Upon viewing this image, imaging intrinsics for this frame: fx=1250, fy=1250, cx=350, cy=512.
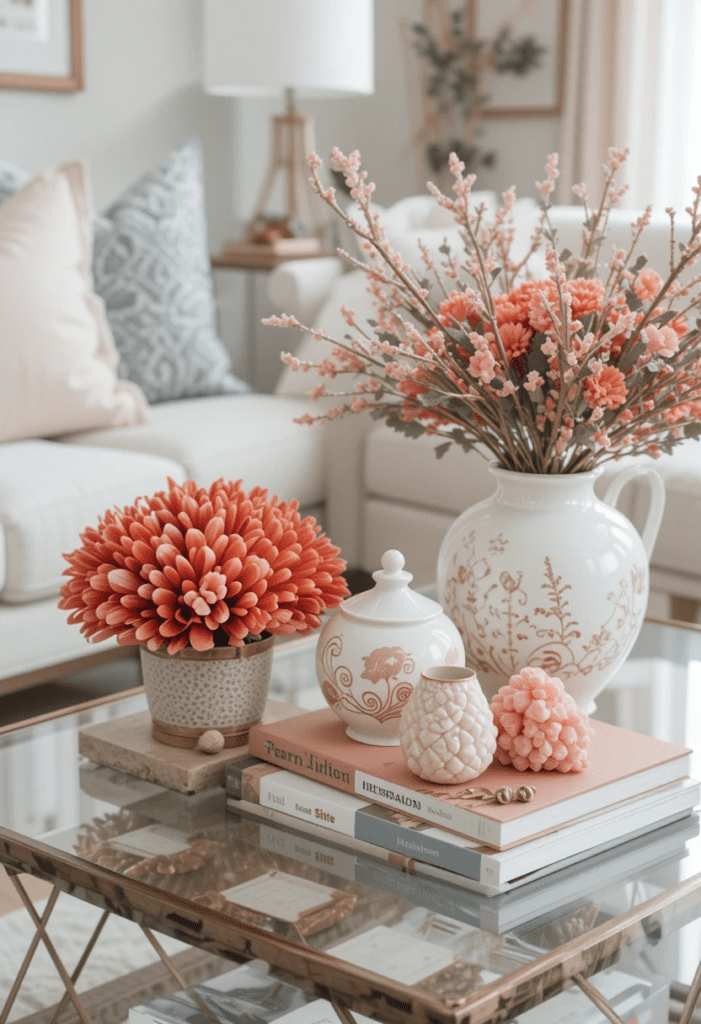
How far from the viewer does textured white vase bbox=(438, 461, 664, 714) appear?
1.21 m

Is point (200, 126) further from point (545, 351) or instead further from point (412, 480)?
point (545, 351)

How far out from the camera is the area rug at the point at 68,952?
1523 mm

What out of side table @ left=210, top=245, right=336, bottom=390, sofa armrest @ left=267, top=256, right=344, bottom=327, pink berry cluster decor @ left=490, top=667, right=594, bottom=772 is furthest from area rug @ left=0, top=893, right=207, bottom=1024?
side table @ left=210, top=245, right=336, bottom=390

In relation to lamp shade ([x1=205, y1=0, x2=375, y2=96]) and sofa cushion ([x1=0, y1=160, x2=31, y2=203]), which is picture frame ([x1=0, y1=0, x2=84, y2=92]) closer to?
lamp shade ([x1=205, y1=0, x2=375, y2=96])

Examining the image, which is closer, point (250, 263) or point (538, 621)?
point (538, 621)

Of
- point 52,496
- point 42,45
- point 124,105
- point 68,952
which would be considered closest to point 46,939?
point 68,952

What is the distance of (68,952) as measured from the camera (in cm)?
161

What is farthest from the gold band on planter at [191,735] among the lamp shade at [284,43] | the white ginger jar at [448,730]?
the lamp shade at [284,43]

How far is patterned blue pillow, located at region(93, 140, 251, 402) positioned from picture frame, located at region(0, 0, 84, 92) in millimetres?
702

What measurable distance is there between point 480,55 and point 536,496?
139 inches

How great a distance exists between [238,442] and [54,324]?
454 mm

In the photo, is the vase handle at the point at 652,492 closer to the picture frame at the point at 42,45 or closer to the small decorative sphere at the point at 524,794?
the small decorative sphere at the point at 524,794

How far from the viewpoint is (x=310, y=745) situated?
1.11 metres

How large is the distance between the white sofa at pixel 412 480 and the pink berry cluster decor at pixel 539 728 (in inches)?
51.7
